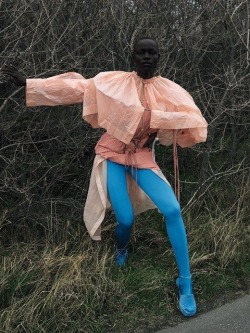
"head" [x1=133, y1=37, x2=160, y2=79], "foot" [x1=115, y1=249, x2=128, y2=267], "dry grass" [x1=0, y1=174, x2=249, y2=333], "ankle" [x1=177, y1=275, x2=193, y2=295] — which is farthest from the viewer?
"foot" [x1=115, y1=249, x2=128, y2=267]

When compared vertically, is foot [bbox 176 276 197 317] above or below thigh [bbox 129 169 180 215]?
below

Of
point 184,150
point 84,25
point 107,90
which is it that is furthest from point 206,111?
point 107,90

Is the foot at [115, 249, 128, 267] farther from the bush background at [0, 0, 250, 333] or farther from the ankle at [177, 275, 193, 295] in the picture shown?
the ankle at [177, 275, 193, 295]

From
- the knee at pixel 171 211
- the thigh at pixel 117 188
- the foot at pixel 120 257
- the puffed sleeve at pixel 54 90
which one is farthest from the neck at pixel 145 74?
the foot at pixel 120 257

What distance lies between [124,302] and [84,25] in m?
2.39

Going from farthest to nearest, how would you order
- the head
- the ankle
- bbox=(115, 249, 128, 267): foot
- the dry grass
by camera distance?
→ 1. bbox=(115, 249, 128, 267): foot
2. the ankle
3. the head
4. the dry grass

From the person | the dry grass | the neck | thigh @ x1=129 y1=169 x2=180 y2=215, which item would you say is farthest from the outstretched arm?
the dry grass

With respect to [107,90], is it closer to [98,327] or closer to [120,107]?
[120,107]

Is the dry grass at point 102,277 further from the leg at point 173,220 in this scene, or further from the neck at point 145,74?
the neck at point 145,74

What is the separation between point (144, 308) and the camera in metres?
3.12

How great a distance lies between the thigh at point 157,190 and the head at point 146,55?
2.29ft

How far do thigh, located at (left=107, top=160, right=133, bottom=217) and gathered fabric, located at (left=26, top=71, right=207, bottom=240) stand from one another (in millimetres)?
40

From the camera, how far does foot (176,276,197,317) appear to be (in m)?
3.06

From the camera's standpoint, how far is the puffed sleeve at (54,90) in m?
2.95
